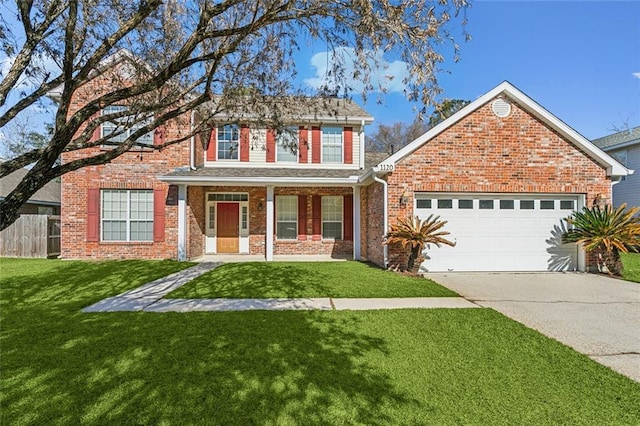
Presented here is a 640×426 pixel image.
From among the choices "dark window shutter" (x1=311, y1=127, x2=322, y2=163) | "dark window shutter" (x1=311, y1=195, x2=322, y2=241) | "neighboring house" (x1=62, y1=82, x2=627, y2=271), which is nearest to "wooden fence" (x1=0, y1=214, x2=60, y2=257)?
"neighboring house" (x1=62, y1=82, x2=627, y2=271)

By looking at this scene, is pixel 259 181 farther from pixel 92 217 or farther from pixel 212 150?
pixel 92 217

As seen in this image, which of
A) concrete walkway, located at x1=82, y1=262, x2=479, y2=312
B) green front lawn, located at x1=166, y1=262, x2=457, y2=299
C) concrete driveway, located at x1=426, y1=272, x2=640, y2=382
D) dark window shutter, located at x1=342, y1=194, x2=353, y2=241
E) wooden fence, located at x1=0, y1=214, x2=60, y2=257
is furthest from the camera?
dark window shutter, located at x1=342, y1=194, x2=353, y2=241

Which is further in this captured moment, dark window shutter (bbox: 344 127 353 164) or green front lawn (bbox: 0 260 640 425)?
dark window shutter (bbox: 344 127 353 164)

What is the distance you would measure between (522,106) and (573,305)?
20.1 ft

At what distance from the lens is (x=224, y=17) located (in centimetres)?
516

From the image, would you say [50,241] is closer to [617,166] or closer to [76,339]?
[76,339]

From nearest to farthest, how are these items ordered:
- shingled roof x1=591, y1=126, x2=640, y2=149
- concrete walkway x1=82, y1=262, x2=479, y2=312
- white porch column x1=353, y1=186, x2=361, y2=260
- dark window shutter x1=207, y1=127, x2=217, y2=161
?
concrete walkway x1=82, y1=262, x2=479, y2=312 < white porch column x1=353, y1=186, x2=361, y2=260 < dark window shutter x1=207, y1=127, x2=217, y2=161 < shingled roof x1=591, y1=126, x2=640, y2=149

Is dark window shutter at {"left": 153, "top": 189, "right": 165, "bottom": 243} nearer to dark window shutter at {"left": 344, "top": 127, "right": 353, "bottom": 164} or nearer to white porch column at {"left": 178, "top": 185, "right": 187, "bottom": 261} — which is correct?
white porch column at {"left": 178, "top": 185, "right": 187, "bottom": 261}

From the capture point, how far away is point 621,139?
17500mm

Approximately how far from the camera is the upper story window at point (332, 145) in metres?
13.4

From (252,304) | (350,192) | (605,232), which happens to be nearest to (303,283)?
(252,304)

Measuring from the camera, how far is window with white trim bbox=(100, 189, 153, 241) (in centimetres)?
1207

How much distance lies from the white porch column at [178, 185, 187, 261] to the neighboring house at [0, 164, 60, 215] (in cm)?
1080

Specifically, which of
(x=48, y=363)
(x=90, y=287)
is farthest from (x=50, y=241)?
(x=48, y=363)
